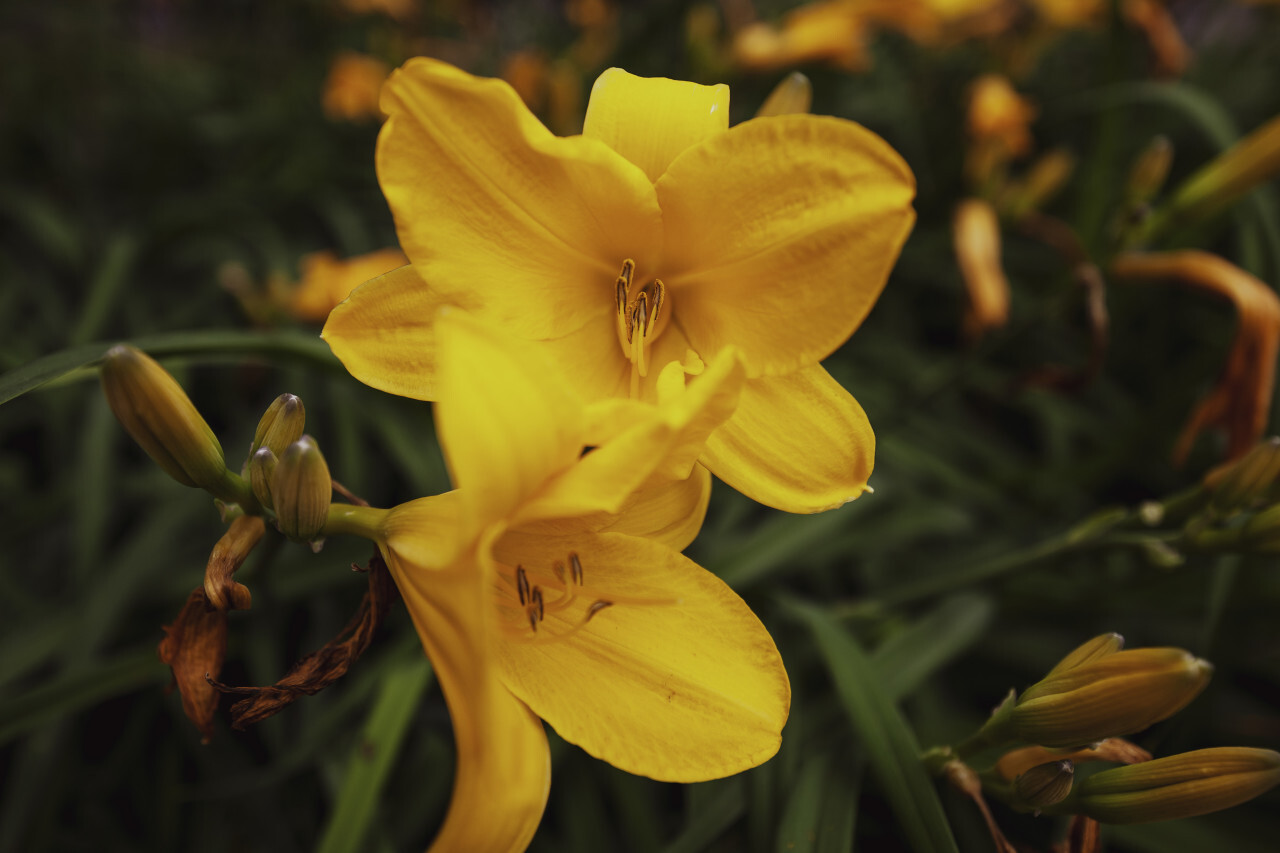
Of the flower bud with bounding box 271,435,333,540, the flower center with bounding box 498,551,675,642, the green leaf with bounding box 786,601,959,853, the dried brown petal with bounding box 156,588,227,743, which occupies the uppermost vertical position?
the flower bud with bounding box 271,435,333,540

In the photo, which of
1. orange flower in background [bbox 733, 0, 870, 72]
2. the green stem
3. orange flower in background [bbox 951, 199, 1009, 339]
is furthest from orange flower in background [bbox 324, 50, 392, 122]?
the green stem

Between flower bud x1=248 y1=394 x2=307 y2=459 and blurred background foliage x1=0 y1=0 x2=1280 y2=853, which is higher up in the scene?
flower bud x1=248 y1=394 x2=307 y2=459

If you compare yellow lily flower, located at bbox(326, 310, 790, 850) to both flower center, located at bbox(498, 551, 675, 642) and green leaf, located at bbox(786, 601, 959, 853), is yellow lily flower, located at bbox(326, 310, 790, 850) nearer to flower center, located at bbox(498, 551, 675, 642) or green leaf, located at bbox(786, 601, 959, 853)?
flower center, located at bbox(498, 551, 675, 642)

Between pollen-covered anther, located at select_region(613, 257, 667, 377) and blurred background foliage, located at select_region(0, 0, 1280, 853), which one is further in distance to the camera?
blurred background foliage, located at select_region(0, 0, 1280, 853)

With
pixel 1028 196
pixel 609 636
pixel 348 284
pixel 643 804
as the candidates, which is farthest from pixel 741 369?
pixel 1028 196

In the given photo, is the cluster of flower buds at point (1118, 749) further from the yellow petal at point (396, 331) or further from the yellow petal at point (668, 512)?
the yellow petal at point (396, 331)

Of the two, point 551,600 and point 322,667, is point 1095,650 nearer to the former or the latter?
point 551,600

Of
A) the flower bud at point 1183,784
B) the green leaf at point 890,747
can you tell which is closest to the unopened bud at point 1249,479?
the flower bud at point 1183,784
